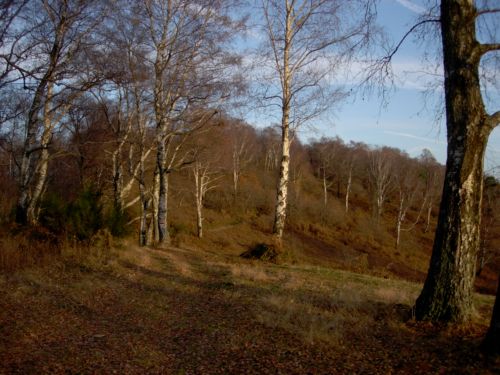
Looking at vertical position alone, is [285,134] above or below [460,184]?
above

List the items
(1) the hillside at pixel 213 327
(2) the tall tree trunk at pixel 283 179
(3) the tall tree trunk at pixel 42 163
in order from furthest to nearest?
1. (2) the tall tree trunk at pixel 283 179
2. (3) the tall tree trunk at pixel 42 163
3. (1) the hillside at pixel 213 327

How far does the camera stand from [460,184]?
4961 mm

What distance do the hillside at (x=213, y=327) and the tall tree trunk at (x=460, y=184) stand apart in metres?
0.37

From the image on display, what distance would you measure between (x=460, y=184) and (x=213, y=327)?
363 centimetres

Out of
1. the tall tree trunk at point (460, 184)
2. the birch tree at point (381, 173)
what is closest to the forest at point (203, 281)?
the tall tree trunk at point (460, 184)

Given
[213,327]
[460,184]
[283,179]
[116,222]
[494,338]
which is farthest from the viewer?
[116,222]

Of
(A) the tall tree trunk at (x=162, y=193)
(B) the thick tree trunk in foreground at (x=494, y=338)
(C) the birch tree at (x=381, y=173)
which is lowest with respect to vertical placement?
(B) the thick tree trunk in foreground at (x=494, y=338)

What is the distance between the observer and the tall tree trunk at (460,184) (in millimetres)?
4945

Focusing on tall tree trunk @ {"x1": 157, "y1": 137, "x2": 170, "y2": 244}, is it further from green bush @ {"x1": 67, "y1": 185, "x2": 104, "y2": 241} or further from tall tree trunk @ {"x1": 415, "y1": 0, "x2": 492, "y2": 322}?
tall tree trunk @ {"x1": 415, "y1": 0, "x2": 492, "y2": 322}

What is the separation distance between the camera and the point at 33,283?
305 inches

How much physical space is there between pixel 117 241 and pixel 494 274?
32.1 m

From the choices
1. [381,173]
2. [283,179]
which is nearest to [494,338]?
[283,179]

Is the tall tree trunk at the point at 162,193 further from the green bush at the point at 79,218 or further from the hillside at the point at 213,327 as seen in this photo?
the hillside at the point at 213,327

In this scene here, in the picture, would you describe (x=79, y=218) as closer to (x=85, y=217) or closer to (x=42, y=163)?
(x=85, y=217)
